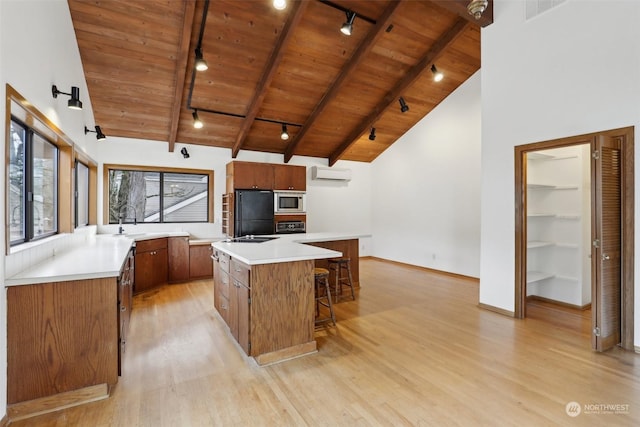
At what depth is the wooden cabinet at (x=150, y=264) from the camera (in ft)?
15.4

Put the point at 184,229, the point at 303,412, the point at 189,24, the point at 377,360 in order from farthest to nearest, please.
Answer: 1. the point at 184,229
2. the point at 189,24
3. the point at 377,360
4. the point at 303,412

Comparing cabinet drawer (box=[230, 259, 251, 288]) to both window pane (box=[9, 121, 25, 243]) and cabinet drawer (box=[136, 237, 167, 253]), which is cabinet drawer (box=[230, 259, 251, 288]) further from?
cabinet drawer (box=[136, 237, 167, 253])

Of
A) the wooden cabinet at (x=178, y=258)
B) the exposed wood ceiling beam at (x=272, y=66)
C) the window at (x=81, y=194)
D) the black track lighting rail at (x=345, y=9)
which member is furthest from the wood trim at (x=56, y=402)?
the black track lighting rail at (x=345, y=9)

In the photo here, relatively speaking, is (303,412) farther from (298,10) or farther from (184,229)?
(184,229)

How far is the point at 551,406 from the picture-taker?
2.01m

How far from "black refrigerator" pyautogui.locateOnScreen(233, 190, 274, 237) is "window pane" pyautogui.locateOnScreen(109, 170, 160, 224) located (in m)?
1.49

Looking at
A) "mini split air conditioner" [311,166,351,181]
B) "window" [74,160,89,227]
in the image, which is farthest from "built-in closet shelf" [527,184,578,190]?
"window" [74,160,89,227]

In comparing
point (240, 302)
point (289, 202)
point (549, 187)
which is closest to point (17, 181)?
point (240, 302)

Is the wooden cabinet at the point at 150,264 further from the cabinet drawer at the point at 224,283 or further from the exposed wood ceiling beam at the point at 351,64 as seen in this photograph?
the exposed wood ceiling beam at the point at 351,64

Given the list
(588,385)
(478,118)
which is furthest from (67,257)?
(478,118)

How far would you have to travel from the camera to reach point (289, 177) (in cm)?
633

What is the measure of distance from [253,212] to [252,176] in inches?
26.9

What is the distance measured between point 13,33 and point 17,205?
122 centimetres

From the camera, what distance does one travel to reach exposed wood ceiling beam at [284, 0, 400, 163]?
156 inches
